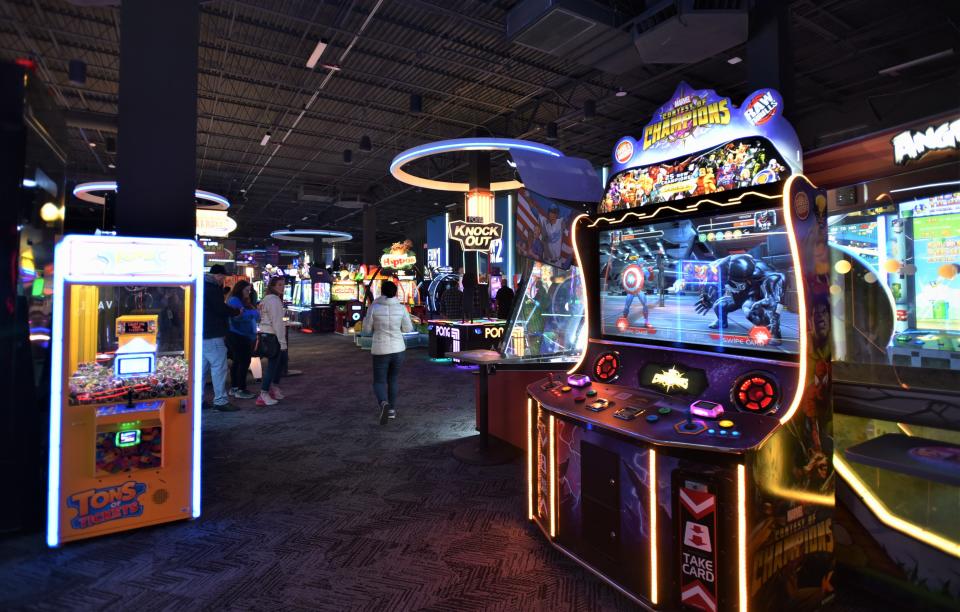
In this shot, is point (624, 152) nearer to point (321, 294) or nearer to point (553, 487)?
point (553, 487)

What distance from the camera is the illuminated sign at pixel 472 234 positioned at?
26.9 ft

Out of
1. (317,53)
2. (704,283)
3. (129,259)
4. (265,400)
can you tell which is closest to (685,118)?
(704,283)

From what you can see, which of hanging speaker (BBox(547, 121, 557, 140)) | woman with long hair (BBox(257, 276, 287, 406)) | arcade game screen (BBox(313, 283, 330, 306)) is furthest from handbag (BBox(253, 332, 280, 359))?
arcade game screen (BBox(313, 283, 330, 306))

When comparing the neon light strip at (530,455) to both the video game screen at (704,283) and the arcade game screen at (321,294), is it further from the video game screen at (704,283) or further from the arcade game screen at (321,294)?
the arcade game screen at (321,294)

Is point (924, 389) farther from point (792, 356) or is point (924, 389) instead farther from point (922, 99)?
point (922, 99)

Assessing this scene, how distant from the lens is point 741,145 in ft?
6.53

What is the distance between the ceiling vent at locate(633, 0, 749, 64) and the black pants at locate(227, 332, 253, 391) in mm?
5561

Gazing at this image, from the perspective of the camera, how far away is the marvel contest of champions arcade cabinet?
5.54ft

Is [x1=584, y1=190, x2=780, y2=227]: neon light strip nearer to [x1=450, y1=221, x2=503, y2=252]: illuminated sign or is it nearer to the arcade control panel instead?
the arcade control panel

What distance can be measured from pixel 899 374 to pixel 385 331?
3.67 m

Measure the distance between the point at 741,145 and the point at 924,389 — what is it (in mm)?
1182

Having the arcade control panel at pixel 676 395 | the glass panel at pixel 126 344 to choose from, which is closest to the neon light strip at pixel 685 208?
the arcade control panel at pixel 676 395

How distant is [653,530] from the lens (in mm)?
1830

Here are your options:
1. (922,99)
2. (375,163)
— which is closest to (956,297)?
(922,99)
